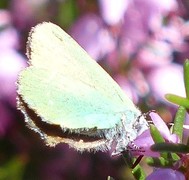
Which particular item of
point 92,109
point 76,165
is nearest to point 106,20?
point 76,165

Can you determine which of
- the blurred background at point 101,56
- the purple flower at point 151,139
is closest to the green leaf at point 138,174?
the purple flower at point 151,139

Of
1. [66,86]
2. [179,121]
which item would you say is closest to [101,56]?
[66,86]

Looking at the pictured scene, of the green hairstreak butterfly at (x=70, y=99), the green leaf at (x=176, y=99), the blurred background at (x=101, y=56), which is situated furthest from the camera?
the blurred background at (x=101, y=56)

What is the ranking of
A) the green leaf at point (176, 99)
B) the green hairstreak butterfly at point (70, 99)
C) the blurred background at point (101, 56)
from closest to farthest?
the green leaf at point (176, 99) < the green hairstreak butterfly at point (70, 99) < the blurred background at point (101, 56)

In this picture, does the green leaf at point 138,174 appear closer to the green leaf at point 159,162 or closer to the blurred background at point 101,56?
the green leaf at point 159,162

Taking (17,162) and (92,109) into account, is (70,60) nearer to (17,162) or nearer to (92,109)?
(92,109)

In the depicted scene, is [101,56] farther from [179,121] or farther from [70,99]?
[179,121]

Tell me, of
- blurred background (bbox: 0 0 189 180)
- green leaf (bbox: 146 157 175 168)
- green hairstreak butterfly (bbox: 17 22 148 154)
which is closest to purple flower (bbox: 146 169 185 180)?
green leaf (bbox: 146 157 175 168)
